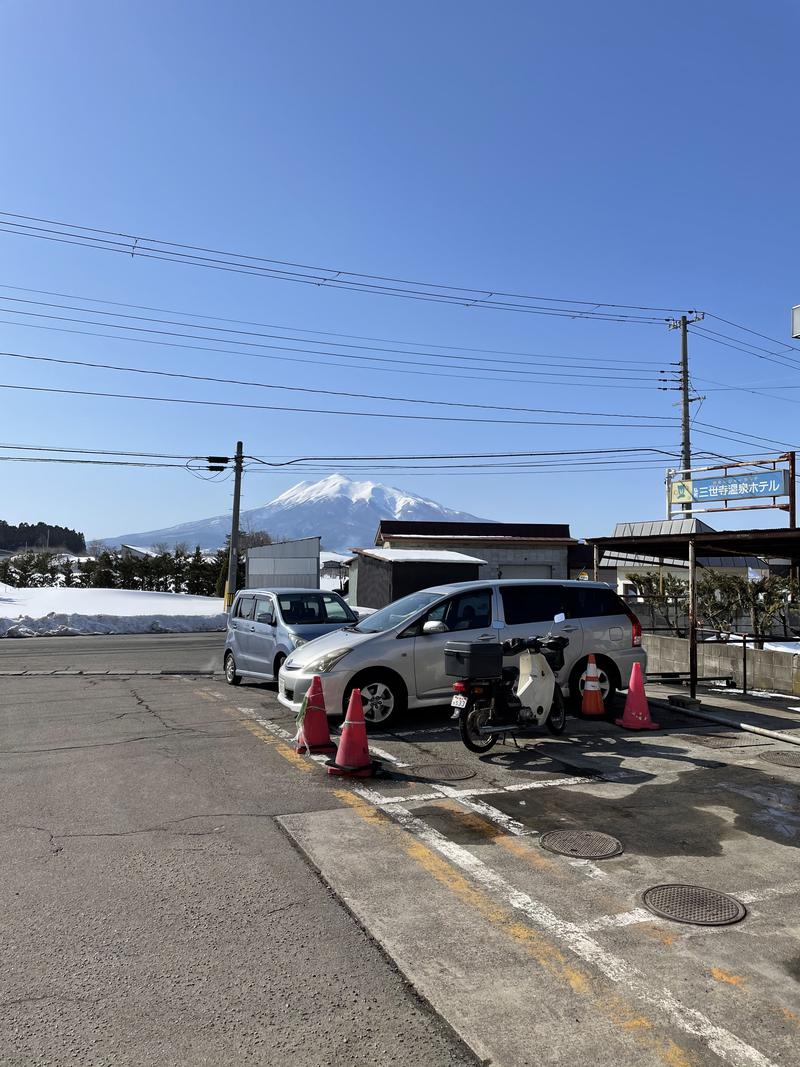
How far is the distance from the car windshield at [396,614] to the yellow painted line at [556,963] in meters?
4.34

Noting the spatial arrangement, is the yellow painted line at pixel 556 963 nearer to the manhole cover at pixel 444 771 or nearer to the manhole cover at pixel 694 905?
the manhole cover at pixel 694 905

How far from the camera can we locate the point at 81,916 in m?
4.20

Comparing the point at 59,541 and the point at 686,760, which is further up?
the point at 59,541

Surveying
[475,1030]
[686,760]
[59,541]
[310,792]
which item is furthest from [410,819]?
[59,541]

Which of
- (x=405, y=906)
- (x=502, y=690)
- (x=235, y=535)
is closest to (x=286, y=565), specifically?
(x=235, y=535)

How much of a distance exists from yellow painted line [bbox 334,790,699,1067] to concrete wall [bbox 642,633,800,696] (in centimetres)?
940

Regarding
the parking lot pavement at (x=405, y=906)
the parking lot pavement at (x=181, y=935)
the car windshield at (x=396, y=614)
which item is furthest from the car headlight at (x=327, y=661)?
the parking lot pavement at (x=181, y=935)

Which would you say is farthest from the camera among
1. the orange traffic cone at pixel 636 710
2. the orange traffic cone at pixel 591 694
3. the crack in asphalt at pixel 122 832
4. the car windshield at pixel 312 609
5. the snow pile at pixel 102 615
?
the snow pile at pixel 102 615

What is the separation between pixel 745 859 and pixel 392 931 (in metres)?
2.58

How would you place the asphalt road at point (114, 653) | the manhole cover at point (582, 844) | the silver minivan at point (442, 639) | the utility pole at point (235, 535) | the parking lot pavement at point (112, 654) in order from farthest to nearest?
the utility pole at point (235, 535)
the asphalt road at point (114, 653)
the parking lot pavement at point (112, 654)
the silver minivan at point (442, 639)
the manhole cover at point (582, 844)

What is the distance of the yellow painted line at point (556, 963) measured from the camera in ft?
10.1

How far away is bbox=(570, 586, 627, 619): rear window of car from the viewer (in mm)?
10672

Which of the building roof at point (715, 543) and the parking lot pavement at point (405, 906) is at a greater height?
the building roof at point (715, 543)

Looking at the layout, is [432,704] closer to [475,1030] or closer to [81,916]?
[81,916]
